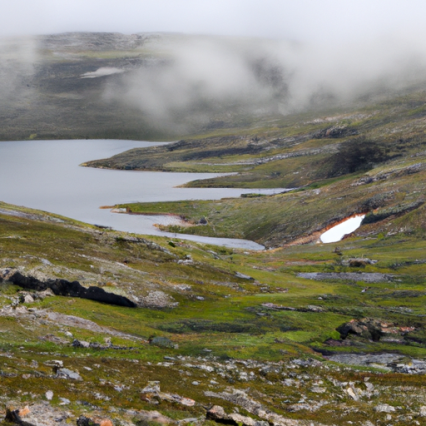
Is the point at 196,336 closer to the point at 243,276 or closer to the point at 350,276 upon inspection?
the point at 243,276

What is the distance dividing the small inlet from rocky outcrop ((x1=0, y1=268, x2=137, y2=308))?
90.5m

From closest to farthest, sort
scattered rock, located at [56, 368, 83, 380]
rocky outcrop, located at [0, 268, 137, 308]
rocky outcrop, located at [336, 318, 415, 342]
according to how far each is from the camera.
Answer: scattered rock, located at [56, 368, 83, 380], rocky outcrop, located at [0, 268, 137, 308], rocky outcrop, located at [336, 318, 415, 342]

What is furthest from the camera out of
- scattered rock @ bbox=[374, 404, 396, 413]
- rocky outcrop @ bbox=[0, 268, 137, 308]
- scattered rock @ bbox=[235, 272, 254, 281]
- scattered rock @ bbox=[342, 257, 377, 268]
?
scattered rock @ bbox=[342, 257, 377, 268]

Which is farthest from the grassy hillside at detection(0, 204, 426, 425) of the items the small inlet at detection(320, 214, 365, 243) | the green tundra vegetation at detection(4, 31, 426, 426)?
the small inlet at detection(320, 214, 365, 243)

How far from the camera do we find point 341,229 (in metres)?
133

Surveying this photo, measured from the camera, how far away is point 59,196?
18262cm

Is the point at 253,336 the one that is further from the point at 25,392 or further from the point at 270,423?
the point at 25,392

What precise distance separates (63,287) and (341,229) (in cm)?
10130

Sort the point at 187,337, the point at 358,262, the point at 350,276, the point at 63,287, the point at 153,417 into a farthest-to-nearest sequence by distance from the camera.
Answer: the point at 358,262
the point at 350,276
the point at 63,287
the point at 187,337
the point at 153,417

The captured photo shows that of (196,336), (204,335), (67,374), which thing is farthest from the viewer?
(204,335)

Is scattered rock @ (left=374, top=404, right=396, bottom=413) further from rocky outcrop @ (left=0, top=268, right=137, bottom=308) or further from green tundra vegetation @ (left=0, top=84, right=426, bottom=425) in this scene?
rocky outcrop @ (left=0, top=268, right=137, bottom=308)

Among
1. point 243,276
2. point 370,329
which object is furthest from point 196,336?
point 243,276

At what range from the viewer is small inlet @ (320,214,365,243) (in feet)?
424

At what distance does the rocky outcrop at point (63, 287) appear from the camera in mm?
41953
